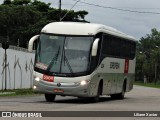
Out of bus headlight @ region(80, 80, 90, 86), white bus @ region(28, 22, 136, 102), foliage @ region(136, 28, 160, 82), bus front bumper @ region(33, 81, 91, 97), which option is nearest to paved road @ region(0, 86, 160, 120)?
bus front bumper @ region(33, 81, 91, 97)

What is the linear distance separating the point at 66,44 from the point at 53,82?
178 cm

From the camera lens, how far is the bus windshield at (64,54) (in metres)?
24.0

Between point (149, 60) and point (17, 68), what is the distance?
12104 cm

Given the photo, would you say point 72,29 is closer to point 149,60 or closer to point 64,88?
point 64,88

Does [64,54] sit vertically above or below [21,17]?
below

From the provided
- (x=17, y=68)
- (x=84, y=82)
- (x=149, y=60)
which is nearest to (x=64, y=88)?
(x=84, y=82)

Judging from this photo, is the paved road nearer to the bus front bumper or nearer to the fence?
the bus front bumper

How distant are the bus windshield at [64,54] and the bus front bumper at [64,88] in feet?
1.99

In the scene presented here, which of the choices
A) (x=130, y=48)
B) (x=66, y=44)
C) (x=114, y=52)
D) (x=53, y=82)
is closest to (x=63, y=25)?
(x=66, y=44)

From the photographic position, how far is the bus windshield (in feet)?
78.8

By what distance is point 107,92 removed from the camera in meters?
28.3

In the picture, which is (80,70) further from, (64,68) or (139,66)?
(139,66)

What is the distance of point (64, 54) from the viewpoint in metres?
24.1

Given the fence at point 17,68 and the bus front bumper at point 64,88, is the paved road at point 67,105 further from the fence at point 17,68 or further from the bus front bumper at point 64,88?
the fence at point 17,68
